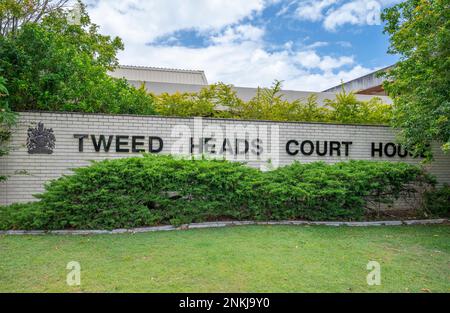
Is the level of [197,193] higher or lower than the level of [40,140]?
lower

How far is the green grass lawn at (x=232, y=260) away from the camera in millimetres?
3465

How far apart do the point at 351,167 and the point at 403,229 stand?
164 cm

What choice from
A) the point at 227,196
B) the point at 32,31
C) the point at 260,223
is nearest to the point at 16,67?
the point at 32,31

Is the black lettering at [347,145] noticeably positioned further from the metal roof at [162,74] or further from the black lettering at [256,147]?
the metal roof at [162,74]

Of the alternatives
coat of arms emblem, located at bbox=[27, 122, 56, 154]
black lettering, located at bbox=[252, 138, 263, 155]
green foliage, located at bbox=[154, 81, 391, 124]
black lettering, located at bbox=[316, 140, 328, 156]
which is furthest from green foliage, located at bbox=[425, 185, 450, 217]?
coat of arms emblem, located at bbox=[27, 122, 56, 154]

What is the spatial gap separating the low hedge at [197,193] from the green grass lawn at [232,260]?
1.55ft

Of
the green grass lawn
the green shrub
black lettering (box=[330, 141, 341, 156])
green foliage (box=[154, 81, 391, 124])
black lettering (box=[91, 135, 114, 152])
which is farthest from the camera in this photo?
green foliage (box=[154, 81, 391, 124])

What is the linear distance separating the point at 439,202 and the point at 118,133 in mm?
7668

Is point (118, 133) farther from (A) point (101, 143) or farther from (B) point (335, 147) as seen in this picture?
(B) point (335, 147)

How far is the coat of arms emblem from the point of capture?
22.6ft

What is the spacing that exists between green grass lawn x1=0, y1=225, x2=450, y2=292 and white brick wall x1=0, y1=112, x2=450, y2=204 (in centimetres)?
202

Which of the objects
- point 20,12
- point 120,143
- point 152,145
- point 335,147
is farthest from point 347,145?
point 20,12

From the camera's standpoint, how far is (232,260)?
4.23 metres

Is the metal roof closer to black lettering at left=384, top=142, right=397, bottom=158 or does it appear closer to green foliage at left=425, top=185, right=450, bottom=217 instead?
black lettering at left=384, top=142, right=397, bottom=158
